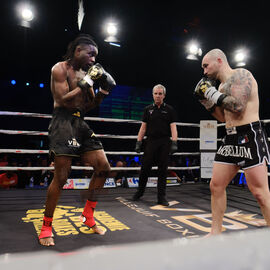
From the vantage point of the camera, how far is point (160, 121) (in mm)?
3305

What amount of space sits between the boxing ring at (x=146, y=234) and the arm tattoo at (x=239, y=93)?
927 mm

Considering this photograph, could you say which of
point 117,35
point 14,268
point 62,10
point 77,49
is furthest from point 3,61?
point 14,268

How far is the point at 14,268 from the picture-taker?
0.82 ft

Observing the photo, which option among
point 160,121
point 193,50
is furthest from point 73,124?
point 193,50

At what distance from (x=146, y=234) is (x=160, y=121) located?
163cm

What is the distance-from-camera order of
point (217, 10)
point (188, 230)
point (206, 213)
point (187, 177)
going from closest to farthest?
point (188, 230), point (206, 213), point (217, 10), point (187, 177)

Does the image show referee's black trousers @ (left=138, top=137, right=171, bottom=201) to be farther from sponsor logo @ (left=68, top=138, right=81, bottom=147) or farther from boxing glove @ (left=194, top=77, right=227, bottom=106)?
sponsor logo @ (left=68, top=138, right=81, bottom=147)

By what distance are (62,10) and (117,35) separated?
1.26 meters

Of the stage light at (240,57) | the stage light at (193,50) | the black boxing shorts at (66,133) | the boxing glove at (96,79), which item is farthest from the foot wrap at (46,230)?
the stage light at (240,57)

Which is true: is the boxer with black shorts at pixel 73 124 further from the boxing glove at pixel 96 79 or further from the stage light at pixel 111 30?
the stage light at pixel 111 30

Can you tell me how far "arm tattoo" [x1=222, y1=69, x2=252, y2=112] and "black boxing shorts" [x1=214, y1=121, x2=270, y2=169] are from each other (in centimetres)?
15

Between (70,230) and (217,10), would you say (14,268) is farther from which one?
(217,10)

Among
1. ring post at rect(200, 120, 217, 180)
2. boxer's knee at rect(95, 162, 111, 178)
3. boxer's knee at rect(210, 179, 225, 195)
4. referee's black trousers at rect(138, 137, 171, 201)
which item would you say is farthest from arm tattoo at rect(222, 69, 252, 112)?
ring post at rect(200, 120, 217, 180)

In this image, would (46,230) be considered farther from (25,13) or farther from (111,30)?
(111,30)
